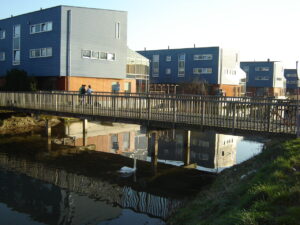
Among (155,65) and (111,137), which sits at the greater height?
(155,65)

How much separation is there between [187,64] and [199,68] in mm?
2827

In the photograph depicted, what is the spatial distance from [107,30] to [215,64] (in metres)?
25.0

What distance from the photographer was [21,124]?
25797 millimetres

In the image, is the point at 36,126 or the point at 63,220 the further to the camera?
the point at 36,126

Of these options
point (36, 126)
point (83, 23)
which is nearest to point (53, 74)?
point (83, 23)

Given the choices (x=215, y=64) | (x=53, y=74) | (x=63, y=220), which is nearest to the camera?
(x=63, y=220)

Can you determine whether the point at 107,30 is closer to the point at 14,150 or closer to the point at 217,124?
the point at 14,150

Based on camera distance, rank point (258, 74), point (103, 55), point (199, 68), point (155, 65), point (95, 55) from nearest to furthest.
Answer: point (95, 55) → point (103, 55) → point (199, 68) → point (155, 65) → point (258, 74)

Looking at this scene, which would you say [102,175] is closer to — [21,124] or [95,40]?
[21,124]

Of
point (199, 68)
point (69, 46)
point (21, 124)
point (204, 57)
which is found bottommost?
point (21, 124)

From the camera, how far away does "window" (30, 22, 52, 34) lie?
3373cm

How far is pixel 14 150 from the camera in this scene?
1906 cm

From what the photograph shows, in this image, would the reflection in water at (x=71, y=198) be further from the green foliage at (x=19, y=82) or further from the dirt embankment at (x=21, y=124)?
the green foliage at (x=19, y=82)

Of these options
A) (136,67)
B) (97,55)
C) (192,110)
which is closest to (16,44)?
(97,55)
